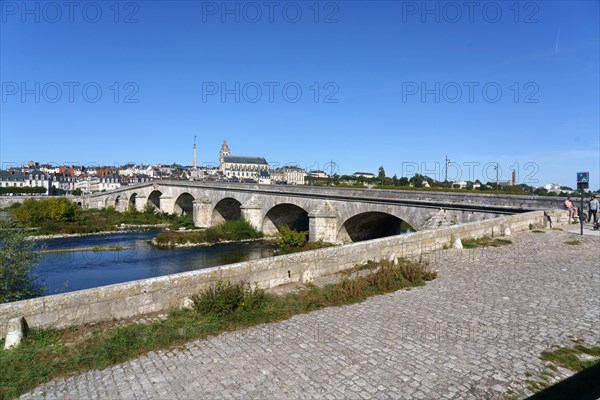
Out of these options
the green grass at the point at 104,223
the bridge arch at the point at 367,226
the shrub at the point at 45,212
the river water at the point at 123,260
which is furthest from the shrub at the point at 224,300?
the shrub at the point at 45,212

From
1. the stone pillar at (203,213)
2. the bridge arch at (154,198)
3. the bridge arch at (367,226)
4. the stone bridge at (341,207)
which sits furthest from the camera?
the bridge arch at (154,198)

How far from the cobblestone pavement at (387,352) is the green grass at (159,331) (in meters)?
0.19

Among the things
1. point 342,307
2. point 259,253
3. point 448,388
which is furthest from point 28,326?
point 259,253

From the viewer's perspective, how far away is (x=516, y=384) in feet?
13.7

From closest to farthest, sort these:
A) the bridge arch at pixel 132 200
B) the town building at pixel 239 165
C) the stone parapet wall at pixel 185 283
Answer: the stone parapet wall at pixel 185 283 < the bridge arch at pixel 132 200 < the town building at pixel 239 165

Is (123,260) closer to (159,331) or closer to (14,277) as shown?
(14,277)

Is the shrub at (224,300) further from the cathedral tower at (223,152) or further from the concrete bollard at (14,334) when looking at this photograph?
the cathedral tower at (223,152)

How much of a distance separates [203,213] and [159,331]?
3929cm

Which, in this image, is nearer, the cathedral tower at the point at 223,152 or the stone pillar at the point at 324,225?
the stone pillar at the point at 324,225

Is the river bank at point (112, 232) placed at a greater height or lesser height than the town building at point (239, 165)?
lesser

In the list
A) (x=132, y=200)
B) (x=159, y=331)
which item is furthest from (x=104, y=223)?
(x=159, y=331)

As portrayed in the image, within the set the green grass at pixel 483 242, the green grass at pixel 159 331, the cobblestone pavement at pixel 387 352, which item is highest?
the green grass at pixel 483 242

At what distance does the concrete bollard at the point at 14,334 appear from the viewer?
16.0ft

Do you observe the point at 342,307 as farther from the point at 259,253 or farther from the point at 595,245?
the point at 259,253
